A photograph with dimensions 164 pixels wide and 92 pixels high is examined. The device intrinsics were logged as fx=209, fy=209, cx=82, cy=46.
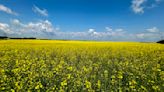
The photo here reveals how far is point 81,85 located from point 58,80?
4.63 ft

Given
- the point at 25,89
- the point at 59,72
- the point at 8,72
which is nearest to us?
the point at 25,89

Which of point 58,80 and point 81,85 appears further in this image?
point 58,80

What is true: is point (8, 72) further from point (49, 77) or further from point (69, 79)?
point (69, 79)

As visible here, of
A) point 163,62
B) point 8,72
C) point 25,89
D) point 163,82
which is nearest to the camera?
point 25,89

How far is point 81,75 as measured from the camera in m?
8.14

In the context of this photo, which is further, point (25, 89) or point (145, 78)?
point (145, 78)

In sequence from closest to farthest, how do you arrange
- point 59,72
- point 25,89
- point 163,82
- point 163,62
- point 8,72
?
point 25,89, point 163,82, point 59,72, point 8,72, point 163,62

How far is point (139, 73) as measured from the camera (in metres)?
8.61

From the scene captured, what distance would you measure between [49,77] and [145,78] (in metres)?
3.66

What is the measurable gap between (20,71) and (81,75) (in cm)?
285

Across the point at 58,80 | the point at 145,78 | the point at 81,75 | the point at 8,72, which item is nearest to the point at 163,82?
the point at 145,78

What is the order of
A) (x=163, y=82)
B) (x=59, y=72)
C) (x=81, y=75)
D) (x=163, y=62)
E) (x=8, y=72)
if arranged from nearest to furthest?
(x=163, y=82), (x=81, y=75), (x=59, y=72), (x=8, y=72), (x=163, y=62)

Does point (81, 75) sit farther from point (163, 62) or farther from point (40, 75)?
point (163, 62)

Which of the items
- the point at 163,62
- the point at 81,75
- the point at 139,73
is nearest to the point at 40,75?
the point at 81,75
